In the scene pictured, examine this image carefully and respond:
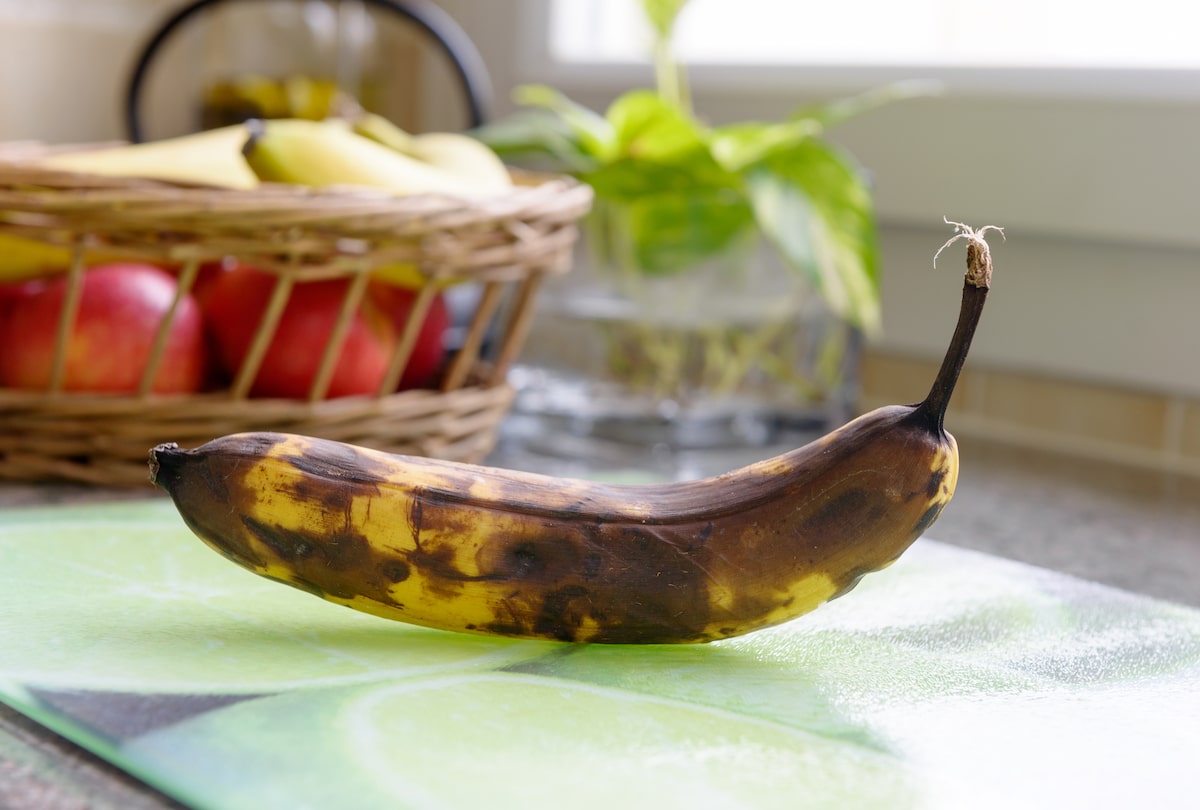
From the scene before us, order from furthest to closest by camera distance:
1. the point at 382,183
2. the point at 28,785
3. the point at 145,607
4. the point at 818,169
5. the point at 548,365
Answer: the point at 548,365
the point at 818,169
the point at 382,183
the point at 145,607
the point at 28,785

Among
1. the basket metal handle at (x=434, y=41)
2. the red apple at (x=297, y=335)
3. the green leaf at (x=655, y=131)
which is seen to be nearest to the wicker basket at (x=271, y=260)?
the red apple at (x=297, y=335)

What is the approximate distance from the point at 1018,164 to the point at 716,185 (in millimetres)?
280

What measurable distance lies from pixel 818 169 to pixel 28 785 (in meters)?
0.64

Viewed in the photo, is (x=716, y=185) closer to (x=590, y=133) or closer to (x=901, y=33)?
(x=590, y=133)

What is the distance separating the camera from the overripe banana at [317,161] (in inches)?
27.3

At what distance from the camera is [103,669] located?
1.30ft

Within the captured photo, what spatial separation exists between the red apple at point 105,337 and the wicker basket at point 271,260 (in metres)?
0.02

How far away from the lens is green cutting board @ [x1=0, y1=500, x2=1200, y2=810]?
34 centimetres

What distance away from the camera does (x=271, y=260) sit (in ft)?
2.10

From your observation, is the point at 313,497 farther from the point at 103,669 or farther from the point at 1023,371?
the point at 1023,371

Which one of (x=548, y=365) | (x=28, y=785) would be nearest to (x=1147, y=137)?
(x=548, y=365)

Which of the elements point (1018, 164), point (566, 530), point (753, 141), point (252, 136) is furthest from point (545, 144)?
point (566, 530)

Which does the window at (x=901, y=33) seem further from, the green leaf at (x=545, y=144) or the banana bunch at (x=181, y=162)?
the banana bunch at (x=181, y=162)

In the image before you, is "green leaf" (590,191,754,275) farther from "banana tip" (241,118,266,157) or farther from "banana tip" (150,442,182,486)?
"banana tip" (150,442,182,486)
